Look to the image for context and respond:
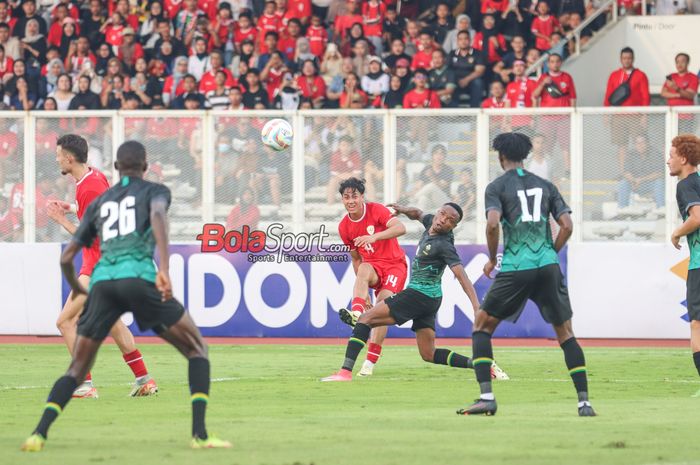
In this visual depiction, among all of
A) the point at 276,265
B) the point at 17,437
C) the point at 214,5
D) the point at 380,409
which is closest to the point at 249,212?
the point at 276,265

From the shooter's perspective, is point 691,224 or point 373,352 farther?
point 373,352

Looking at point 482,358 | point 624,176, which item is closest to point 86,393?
point 482,358

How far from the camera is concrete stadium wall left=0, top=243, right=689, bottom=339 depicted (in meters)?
20.4

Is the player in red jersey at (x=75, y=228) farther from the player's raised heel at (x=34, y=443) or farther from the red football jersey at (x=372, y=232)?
the red football jersey at (x=372, y=232)

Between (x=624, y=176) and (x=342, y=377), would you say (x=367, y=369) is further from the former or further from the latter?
(x=624, y=176)

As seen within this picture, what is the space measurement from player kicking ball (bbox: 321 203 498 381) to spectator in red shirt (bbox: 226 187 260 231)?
282 inches

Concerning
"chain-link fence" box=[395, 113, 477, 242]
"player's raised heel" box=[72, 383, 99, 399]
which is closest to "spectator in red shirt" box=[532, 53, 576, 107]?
"chain-link fence" box=[395, 113, 477, 242]

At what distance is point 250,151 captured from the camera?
21172mm

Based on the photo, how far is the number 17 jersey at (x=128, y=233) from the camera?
28.7 feet

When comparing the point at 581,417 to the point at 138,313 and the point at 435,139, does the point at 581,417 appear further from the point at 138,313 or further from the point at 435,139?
the point at 435,139

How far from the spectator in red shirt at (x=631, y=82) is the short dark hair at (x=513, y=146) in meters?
12.3

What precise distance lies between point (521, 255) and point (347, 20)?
15769 mm

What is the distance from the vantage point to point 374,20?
1006 inches

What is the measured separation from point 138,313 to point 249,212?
12.3 m
